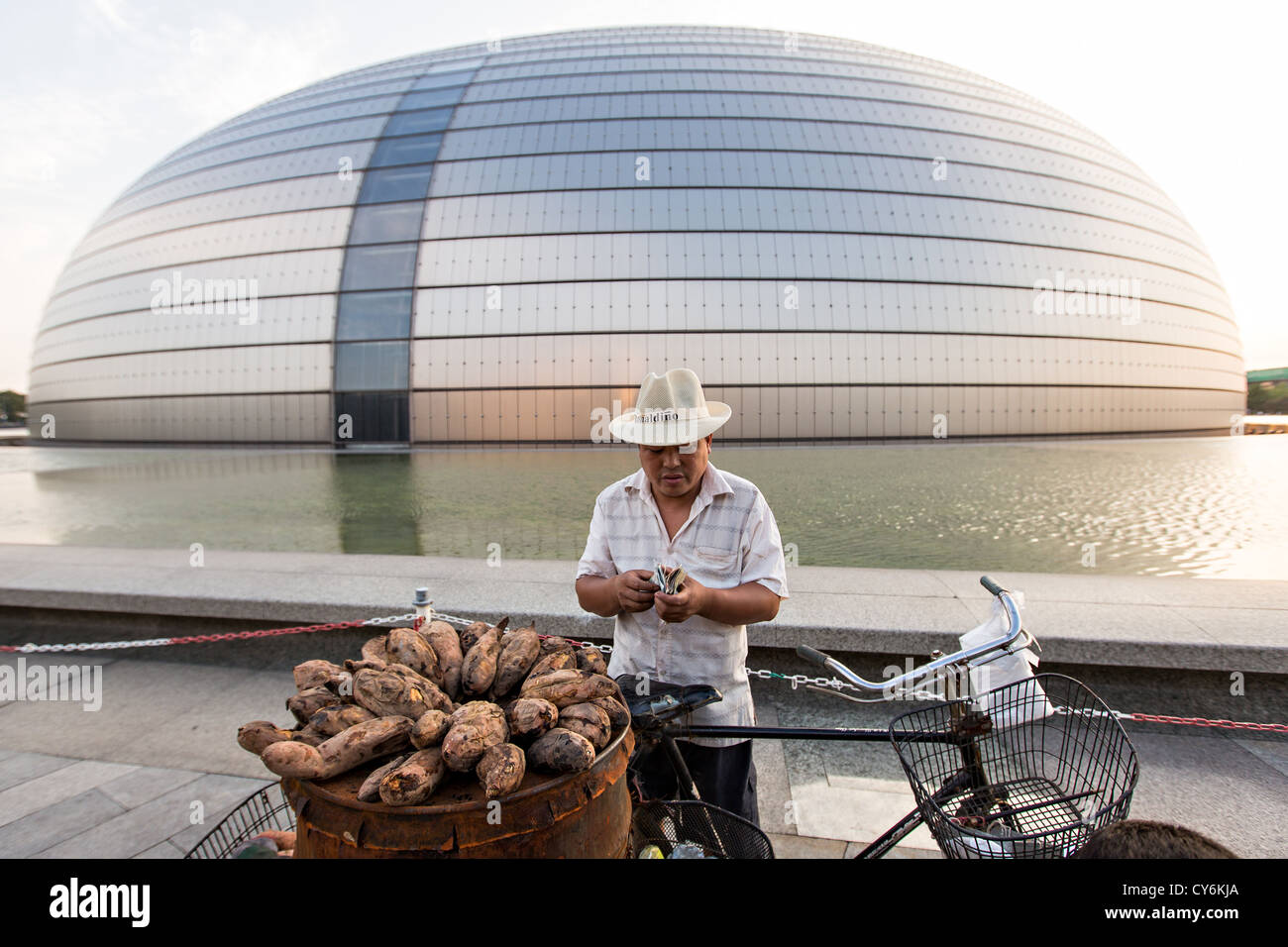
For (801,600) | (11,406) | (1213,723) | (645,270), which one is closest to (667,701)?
(801,600)

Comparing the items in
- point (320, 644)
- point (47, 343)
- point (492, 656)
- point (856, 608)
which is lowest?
point (320, 644)

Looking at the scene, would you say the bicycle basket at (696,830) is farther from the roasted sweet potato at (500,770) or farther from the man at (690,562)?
the roasted sweet potato at (500,770)

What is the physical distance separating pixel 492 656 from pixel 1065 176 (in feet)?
99.4

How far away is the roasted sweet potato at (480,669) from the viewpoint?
180cm

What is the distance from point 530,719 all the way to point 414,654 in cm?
47

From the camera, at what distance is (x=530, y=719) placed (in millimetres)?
1549

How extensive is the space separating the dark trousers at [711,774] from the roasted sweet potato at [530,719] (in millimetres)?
882

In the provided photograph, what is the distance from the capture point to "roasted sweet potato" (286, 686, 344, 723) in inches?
66.3

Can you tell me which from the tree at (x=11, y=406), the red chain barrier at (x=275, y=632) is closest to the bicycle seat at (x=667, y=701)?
the red chain barrier at (x=275, y=632)

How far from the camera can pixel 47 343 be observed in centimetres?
2794

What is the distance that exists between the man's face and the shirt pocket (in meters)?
0.24

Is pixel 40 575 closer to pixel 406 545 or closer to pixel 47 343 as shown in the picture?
pixel 406 545

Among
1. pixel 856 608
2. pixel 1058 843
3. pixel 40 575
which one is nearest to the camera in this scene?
pixel 1058 843

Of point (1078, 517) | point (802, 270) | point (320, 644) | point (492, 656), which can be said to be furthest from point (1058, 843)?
point (802, 270)
